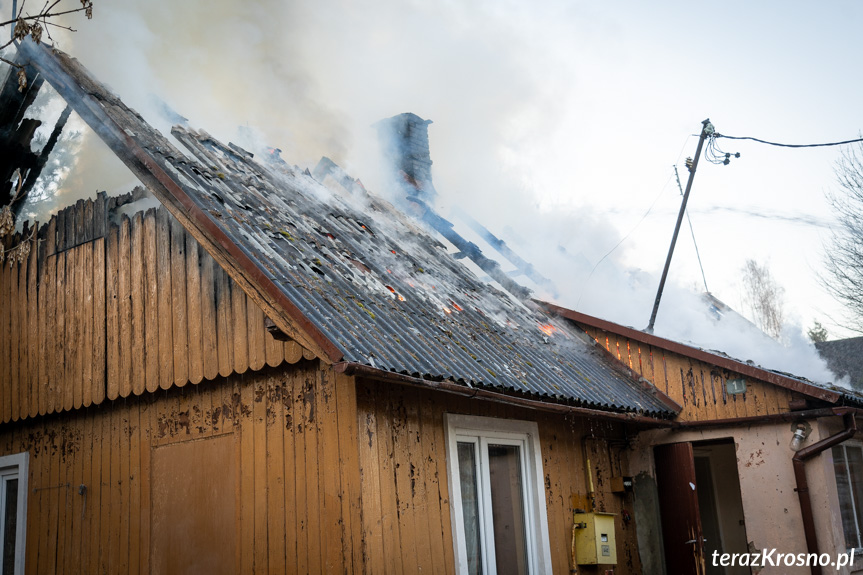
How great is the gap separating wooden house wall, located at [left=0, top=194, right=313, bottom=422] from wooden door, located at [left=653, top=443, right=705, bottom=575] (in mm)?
5523

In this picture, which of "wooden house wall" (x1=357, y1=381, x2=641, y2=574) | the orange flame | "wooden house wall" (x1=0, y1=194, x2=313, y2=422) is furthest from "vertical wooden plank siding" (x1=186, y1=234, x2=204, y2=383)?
the orange flame

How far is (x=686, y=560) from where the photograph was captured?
898 centimetres

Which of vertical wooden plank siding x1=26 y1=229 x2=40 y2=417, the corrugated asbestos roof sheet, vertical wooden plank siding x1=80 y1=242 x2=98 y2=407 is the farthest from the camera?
vertical wooden plank siding x1=26 y1=229 x2=40 y2=417

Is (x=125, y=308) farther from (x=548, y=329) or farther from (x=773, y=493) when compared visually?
(x=773, y=493)

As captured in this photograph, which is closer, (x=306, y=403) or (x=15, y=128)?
(x=306, y=403)

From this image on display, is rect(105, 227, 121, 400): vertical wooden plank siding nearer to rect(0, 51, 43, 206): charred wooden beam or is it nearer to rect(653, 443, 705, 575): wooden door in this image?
rect(0, 51, 43, 206): charred wooden beam

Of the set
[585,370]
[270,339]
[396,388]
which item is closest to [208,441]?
[270,339]

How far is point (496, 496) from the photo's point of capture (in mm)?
7402

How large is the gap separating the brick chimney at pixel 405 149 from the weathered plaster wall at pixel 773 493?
272 inches

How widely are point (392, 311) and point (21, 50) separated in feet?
17.1

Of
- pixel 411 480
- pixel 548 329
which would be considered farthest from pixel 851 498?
pixel 411 480

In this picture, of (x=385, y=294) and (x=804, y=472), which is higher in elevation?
(x=385, y=294)

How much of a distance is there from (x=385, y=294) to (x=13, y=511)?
5.20 metres

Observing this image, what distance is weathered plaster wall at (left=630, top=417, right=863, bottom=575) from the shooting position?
8.62m
